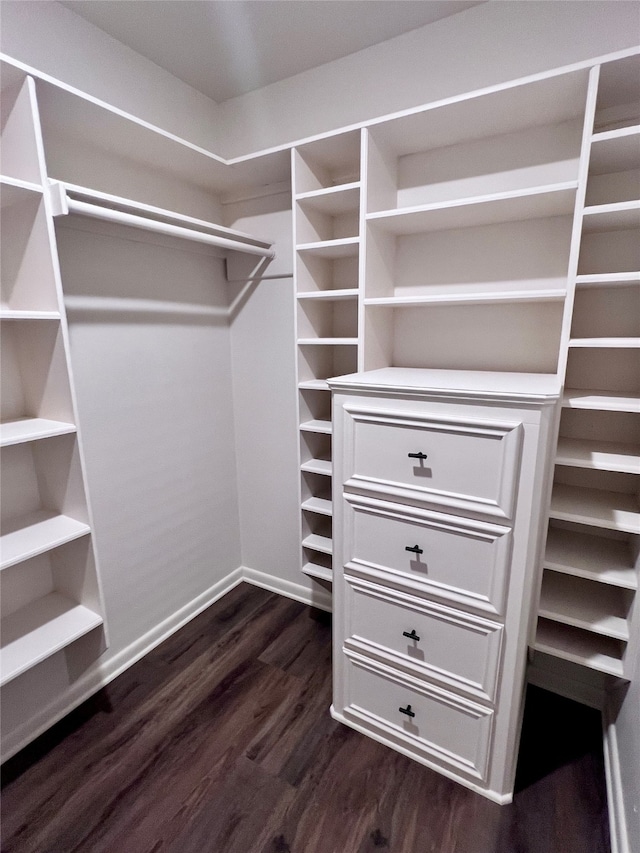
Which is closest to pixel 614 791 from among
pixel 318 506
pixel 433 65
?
pixel 318 506

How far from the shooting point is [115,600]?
1945 millimetres

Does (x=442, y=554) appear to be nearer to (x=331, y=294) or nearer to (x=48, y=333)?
(x=331, y=294)

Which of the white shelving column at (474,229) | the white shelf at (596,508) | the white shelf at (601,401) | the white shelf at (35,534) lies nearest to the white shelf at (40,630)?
the white shelf at (35,534)

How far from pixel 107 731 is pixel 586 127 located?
8.90 ft

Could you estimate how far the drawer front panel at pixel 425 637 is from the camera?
1374mm

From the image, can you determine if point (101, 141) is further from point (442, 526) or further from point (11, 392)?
point (442, 526)

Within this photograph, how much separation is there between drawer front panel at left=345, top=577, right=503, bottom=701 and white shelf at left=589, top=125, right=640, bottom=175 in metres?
1.47

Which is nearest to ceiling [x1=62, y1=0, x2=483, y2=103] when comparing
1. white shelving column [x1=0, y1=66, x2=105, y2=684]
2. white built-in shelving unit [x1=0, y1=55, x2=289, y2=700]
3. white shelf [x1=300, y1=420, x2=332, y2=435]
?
white built-in shelving unit [x1=0, y1=55, x2=289, y2=700]

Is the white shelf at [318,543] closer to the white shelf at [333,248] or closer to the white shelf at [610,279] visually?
the white shelf at [333,248]

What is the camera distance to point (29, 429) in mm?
1391

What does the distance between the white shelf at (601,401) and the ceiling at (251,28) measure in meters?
1.43

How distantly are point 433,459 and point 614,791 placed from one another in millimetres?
1275

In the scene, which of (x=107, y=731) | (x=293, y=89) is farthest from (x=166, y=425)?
(x=293, y=89)

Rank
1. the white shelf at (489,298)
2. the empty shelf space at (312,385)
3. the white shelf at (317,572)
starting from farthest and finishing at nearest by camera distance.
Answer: the white shelf at (317,572), the empty shelf space at (312,385), the white shelf at (489,298)
